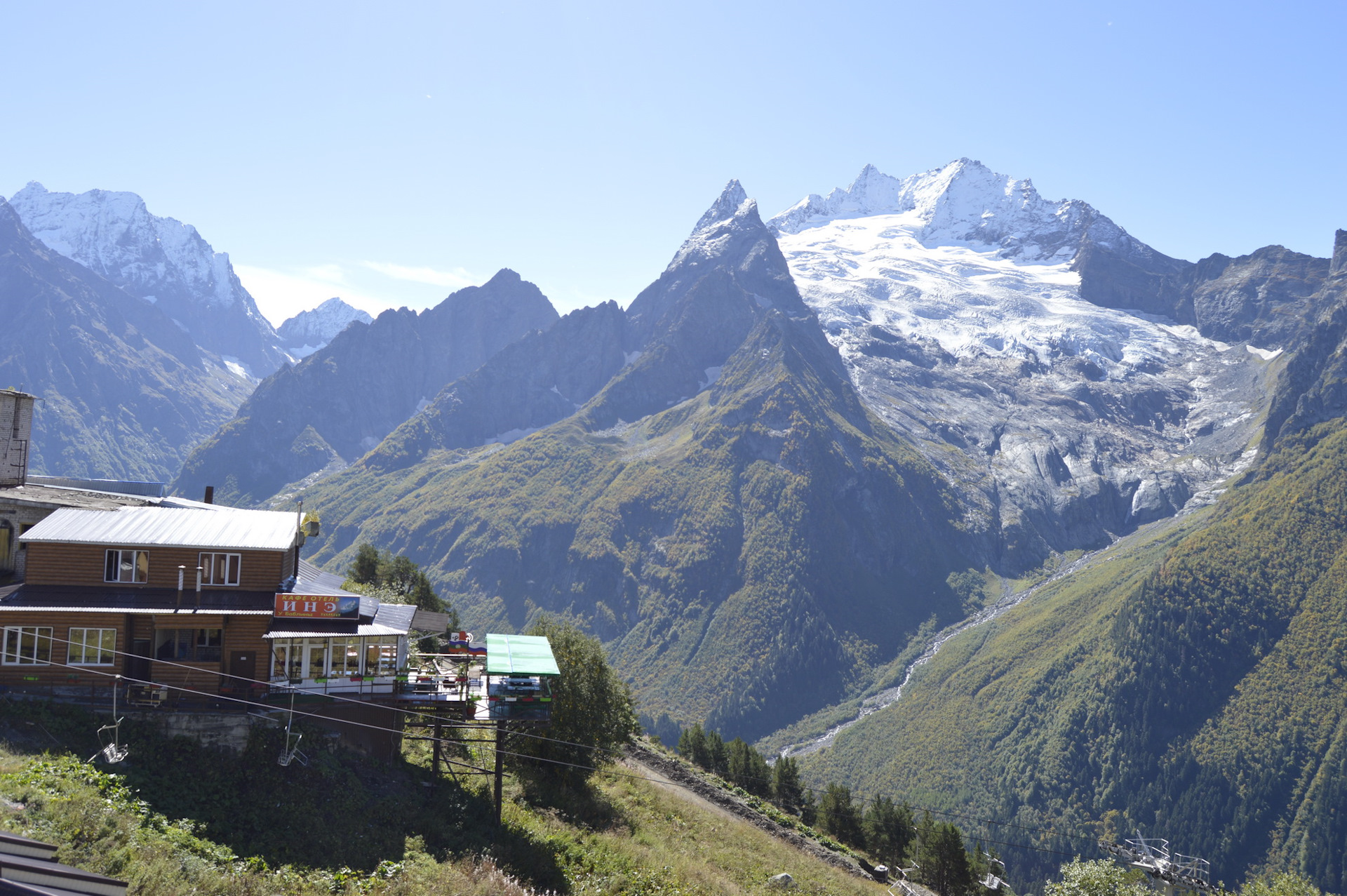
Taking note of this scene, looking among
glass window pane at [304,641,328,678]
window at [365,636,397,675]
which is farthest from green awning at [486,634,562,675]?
glass window pane at [304,641,328,678]

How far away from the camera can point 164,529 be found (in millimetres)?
42469

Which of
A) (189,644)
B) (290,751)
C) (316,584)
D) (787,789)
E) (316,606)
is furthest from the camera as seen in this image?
(787,789)

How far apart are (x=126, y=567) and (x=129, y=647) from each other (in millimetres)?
4884

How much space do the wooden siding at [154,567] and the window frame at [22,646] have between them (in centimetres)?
366

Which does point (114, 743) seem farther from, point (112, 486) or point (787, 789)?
point (787, 789)

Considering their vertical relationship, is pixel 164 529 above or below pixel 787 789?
above

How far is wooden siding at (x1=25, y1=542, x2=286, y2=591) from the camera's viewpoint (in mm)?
40281

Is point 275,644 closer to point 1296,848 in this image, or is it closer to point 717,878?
point 717,878

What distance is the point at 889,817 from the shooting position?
272 feet

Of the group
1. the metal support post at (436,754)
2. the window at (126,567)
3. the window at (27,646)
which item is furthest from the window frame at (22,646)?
the metal support post at (436,754)

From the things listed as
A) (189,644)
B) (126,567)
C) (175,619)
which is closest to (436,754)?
(189,644)

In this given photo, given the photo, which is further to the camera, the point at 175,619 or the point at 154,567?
the point at 154,567

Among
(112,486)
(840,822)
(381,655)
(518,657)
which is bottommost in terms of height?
(840,822)

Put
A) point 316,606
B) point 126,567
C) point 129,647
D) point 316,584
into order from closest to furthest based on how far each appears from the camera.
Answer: point 129,647 < point 316,606 < point 126,567 < point 316,584
